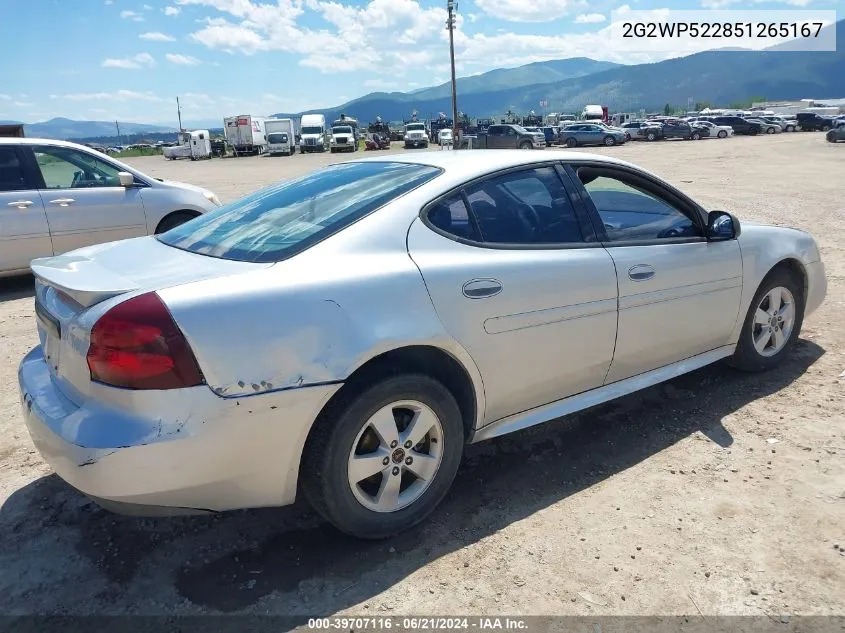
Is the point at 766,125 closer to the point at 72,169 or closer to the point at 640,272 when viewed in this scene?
the point at 72,169

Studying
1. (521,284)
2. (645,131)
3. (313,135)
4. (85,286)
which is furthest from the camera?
(313,135)

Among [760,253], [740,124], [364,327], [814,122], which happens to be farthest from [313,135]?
[364,327]

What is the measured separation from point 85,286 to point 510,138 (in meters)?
40.6

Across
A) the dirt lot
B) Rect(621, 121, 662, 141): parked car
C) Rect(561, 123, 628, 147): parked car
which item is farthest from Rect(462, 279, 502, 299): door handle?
Rect(621, 121, 662, 141): parked car

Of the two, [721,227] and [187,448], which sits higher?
[721,227]

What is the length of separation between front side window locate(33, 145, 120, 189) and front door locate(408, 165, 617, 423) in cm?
575

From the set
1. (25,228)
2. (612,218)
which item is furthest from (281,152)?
(612,218)

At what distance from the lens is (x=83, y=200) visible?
6996 millimetres

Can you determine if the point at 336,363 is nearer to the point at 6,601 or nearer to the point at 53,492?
the point at 6,601

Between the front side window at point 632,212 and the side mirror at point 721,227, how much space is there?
0.08m

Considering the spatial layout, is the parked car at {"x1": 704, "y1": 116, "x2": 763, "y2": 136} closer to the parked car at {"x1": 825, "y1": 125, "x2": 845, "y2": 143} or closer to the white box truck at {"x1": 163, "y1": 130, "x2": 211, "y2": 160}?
the parked car at {"x1": 825, "y1": 125, "x2": 845, "y2": 143}

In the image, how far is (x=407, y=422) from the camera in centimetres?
266

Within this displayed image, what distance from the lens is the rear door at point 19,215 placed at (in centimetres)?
663

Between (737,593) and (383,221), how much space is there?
1.96 meters
